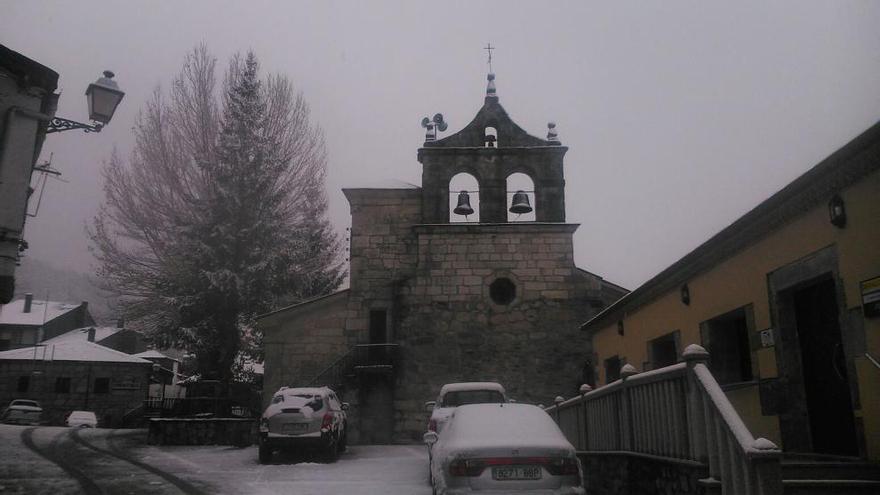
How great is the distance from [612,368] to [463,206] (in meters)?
7.52

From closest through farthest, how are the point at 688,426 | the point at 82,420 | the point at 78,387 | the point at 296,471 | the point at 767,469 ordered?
the point at 767,469
the point at 688,426
the point at 296,471
the point at 82,420
the point at 78,387

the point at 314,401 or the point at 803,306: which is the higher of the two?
the point at 803,306

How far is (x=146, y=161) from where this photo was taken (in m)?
26.0

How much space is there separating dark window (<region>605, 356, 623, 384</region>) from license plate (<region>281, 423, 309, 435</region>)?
703 centimetres

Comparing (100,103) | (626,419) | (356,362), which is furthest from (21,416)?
(626,419)

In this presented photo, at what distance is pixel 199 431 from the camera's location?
1761 cm

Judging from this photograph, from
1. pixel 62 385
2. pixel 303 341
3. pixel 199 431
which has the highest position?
pixel 303 341

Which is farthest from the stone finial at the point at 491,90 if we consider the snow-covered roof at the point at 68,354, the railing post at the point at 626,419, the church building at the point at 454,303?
the snow-covered roof at the point at 68,354

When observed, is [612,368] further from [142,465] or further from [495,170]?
[142,465]

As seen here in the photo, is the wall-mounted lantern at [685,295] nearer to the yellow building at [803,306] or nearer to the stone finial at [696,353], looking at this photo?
the yellow building at [803,306]

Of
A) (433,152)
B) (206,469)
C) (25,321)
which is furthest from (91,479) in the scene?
(25,321)

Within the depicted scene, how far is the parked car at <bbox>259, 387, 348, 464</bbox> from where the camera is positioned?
13.5 meters

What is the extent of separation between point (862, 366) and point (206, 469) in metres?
11.0

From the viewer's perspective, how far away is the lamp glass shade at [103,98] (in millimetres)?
9453
